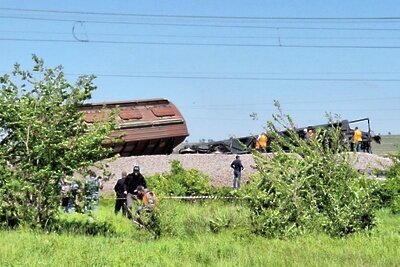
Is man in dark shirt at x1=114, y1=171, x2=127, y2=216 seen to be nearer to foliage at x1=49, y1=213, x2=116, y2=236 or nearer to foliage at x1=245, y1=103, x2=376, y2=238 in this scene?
foliage at x1=49, y1=213, x2=116, y2=236

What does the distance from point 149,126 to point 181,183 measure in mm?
4731

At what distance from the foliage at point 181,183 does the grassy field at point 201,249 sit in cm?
1325

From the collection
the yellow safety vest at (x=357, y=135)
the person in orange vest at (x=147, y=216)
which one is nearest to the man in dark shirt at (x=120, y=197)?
the person in orange vest at (x=147, y=216)

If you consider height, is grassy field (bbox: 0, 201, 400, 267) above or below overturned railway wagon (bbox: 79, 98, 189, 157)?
below

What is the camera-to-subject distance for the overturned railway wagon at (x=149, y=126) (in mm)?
33406

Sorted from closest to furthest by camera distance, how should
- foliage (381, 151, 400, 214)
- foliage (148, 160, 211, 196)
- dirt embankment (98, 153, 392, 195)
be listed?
foliage (381, 151, 400, 214) < foliage (148, 160, 211, 196) < dirt embankment (98, 153, 392, 195)

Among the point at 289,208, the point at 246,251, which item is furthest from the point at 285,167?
the point at 246,251

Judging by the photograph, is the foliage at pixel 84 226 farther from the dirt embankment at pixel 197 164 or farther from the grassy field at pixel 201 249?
the dirt embankment at pixel 197 164

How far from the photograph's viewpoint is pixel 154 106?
34938mm

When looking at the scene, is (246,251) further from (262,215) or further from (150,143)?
(150,143)

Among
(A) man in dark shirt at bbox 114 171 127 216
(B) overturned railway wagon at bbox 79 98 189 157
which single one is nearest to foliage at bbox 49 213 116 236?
(A) man in dark shirt at bbox 114 171 127 216

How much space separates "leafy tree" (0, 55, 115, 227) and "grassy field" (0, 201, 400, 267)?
105 centimetres

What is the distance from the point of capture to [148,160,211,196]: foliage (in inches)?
1137

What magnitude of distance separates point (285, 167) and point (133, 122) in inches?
724
